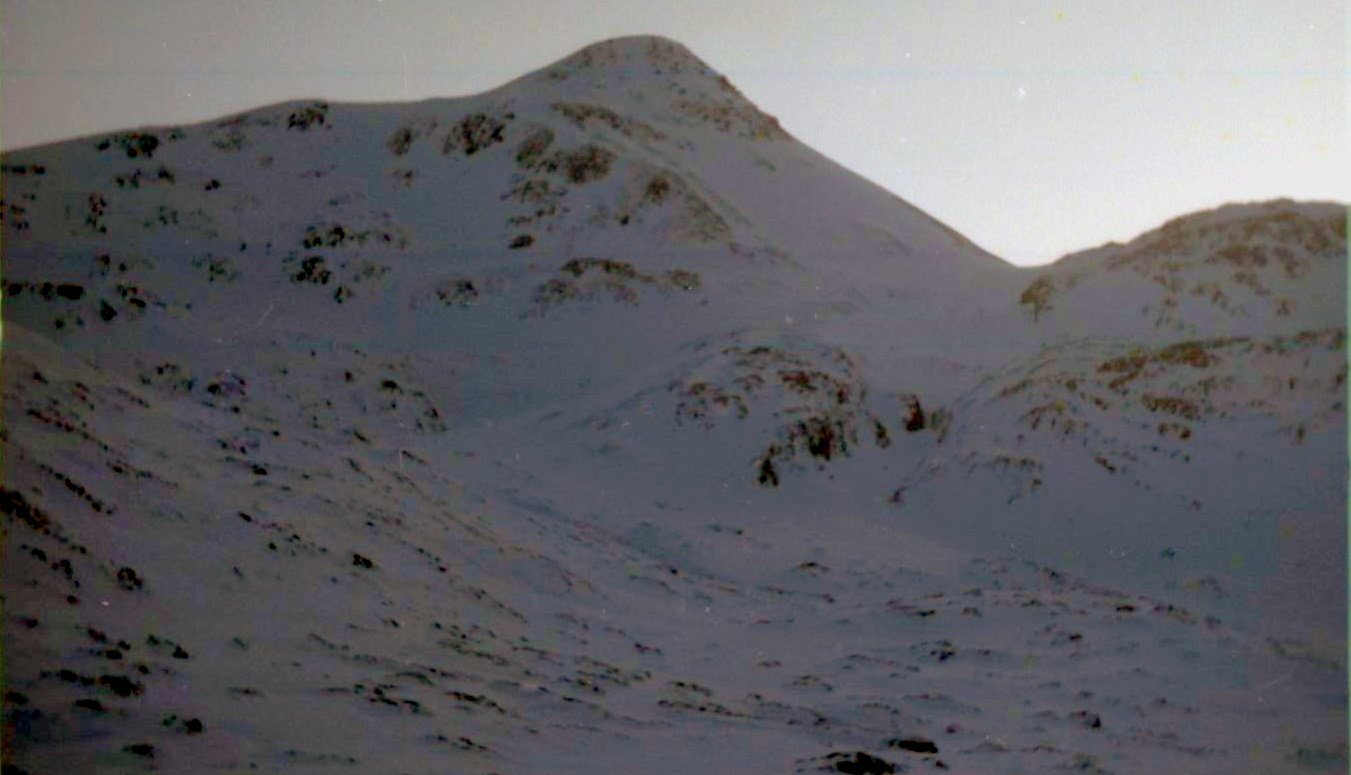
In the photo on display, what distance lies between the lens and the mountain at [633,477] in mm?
7355

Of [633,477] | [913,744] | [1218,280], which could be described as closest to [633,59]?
[1218,280]

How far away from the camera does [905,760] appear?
280 inches

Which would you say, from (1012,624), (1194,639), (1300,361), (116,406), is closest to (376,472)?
(116,406)

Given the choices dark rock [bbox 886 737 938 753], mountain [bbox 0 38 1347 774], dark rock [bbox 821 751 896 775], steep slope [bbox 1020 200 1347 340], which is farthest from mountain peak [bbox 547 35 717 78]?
dark rock [bbox 821 751 896 775]

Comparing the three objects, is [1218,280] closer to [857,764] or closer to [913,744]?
[913,744]

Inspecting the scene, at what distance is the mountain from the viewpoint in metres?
7.36

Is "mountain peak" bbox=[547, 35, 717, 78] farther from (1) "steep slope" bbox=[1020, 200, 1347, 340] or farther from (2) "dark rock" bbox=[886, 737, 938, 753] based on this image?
(2) "dark rock" bbox=[886, 737, 938, 753]

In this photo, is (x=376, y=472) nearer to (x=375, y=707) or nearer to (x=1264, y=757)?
(x=375, y=707)

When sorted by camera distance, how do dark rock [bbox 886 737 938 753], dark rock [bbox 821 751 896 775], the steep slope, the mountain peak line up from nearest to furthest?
dark rock [bbox 821 751 896 775]
dark rock [bbox 886 737 938 753]
the steep slope
the mountain peak

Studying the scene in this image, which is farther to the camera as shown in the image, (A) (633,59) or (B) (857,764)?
(A) (633,59)

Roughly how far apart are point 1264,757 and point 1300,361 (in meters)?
15.8

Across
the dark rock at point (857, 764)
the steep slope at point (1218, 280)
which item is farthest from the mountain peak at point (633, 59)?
the dark rock at point (857, 764)

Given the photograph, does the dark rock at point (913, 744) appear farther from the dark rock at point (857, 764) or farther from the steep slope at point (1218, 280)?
the steep slope at point (1218, 280)

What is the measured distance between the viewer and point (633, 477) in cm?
2272
